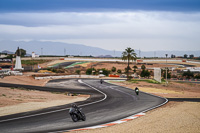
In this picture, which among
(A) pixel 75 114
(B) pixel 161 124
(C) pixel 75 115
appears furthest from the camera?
(C) pixel 75 115

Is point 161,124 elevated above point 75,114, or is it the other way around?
point 75,114

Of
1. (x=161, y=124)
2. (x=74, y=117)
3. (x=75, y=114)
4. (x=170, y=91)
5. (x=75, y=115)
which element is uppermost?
(x=75, y=114)

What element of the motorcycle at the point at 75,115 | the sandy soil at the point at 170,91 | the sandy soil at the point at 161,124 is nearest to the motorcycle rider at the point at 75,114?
the motorcycle at the point at 75,115

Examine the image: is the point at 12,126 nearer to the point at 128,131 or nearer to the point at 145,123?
the point at 128,131

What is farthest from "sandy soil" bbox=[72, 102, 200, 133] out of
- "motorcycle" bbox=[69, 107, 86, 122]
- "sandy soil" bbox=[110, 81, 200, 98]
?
"sandy soil" bbox=[110, 81, 200, 98]

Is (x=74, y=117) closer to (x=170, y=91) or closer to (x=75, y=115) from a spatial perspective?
(x=75, y=115)

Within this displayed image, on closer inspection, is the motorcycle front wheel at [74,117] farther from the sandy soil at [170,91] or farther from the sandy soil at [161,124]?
the sandy soil at [170,91]

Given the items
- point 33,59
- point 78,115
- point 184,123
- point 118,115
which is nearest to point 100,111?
point 118,115

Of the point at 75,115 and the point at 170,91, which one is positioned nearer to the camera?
the point at 75,115

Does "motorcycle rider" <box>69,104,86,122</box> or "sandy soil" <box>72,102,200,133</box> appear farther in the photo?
"motorcycle rider" <box>69,104,86,122</box>

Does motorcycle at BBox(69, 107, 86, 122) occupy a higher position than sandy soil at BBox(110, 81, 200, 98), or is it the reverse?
motorcycle at BBox(69, 107, 86, 122)

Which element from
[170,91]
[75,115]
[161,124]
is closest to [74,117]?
[75,115]

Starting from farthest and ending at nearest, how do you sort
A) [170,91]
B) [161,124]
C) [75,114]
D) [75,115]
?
[170,91], [75,115], [75,114], [161,124]

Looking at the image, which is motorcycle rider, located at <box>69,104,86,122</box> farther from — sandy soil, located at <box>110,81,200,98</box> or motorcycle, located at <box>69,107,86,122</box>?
sandy soil, located at <box>110,81,200,98</box>
